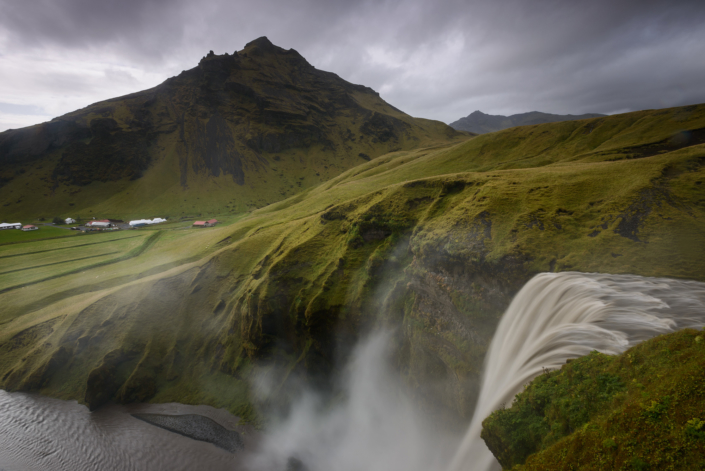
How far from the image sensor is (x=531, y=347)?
42.9 feet

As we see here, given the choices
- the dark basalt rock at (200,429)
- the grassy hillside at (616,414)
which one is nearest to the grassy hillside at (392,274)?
the dark basalt rock at (200,429)

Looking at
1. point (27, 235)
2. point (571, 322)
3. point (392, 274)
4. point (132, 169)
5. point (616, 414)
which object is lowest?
point (27, 235)

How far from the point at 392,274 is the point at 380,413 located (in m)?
14.6

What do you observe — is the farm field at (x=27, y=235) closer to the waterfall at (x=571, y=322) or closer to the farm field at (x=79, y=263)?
the farm field at (x=79, y=263)

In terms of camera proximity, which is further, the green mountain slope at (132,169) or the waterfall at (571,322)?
the green mountain slope at (132,169)

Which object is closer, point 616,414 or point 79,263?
point 616,414

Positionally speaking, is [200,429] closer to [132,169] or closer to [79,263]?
[79,263]

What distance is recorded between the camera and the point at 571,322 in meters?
12.2

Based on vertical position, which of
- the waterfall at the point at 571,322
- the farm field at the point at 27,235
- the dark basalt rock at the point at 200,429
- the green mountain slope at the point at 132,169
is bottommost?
the dark basalt rock at the point at 200,429

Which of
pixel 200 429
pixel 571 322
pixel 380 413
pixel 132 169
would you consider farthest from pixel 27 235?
pixel 571 322

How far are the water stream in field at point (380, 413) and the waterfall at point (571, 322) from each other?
0.18ft

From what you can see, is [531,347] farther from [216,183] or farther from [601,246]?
[216,183]

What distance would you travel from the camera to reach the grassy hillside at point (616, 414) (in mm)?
5531

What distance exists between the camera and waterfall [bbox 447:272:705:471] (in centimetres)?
1048
